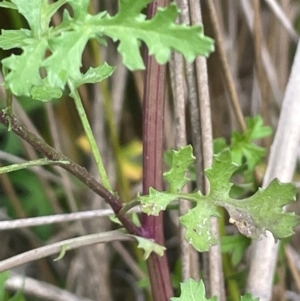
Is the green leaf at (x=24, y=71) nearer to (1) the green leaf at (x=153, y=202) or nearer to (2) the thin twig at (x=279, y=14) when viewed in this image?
(1) the green leaf at (x=153, y=202)

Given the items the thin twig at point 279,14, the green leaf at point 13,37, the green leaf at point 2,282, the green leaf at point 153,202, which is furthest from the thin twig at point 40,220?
the thin twig at point 279,14

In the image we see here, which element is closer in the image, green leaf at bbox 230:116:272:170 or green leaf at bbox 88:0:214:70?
green leaf at bbox 88:0:214:70

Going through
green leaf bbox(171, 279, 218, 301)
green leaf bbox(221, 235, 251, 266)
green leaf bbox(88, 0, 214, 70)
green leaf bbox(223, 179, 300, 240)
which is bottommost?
green leaf bbox(221, 235, 251, 266)

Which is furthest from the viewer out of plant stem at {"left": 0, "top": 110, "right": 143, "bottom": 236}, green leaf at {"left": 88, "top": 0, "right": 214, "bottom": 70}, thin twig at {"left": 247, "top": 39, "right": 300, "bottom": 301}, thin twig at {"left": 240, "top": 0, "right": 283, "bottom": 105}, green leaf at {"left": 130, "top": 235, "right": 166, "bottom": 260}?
thin twig at {"left": 240, "top": 0, "right": 283, "bottom": 105}

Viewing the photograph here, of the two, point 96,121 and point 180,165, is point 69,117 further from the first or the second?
point 180,165

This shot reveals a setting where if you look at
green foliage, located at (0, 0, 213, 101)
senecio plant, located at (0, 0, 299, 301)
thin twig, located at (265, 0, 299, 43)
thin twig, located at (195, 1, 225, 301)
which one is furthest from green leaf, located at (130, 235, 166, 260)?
thin twig, located at (265, 0, 299, 43)

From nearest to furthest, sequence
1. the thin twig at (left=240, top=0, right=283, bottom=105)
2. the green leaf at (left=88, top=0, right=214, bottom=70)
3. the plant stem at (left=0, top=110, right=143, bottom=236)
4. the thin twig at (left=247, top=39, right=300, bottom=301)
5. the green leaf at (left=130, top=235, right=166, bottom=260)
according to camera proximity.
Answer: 1. the green leaf at (left=88, top=0, right=214, bottom=70)
2. the plant stem at (left=0, top=110, right=143, bottom=236)
3. the green leaf at (left=130, top=235, right=166, bottom=260)
4. the thin twig at (left=247, top=39, right=300, bottom=301)
5. the thin twig at (left=240, top=0, right=283, bottom=105)

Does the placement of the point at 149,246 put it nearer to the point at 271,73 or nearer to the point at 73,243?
the point at 73,243

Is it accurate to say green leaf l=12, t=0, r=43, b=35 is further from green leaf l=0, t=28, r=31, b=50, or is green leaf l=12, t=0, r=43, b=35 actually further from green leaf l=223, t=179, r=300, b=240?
green leaf l=223, t=179, r=300, b=240

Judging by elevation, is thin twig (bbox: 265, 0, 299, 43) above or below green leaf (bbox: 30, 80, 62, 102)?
below
